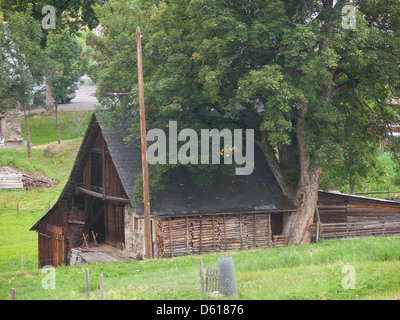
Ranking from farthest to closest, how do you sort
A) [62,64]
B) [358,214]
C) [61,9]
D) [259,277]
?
[61,9] → [62,64] → [358,214] → [259,277]

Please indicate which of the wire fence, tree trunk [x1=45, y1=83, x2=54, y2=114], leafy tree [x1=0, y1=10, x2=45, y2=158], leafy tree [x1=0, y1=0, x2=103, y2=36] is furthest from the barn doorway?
tree trunk [x1=45, y1=83, x2=54, y2=114]

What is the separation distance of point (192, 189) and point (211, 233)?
239cm

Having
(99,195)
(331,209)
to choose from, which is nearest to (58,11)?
(99,195)

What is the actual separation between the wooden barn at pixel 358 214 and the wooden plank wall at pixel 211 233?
3555 millimetres

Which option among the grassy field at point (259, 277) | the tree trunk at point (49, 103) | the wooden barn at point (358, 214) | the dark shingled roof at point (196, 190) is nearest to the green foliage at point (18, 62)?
the tree trunk at point (49, 103)

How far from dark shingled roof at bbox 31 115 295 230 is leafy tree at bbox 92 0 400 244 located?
1083mm

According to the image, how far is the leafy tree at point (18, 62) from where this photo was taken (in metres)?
48.6

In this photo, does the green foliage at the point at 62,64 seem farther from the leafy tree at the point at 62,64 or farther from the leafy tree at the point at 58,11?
the leafy tree at the point at 58,11

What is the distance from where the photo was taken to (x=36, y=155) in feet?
165

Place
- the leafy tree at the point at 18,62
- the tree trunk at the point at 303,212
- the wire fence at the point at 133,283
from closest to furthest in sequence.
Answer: the wire fence at the point at 133,283, the tree trunk at the point at 303,212, the leafy tree at the point at 18,62

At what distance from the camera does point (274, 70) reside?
22609 mm

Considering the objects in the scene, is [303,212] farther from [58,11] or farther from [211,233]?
[58,11]
